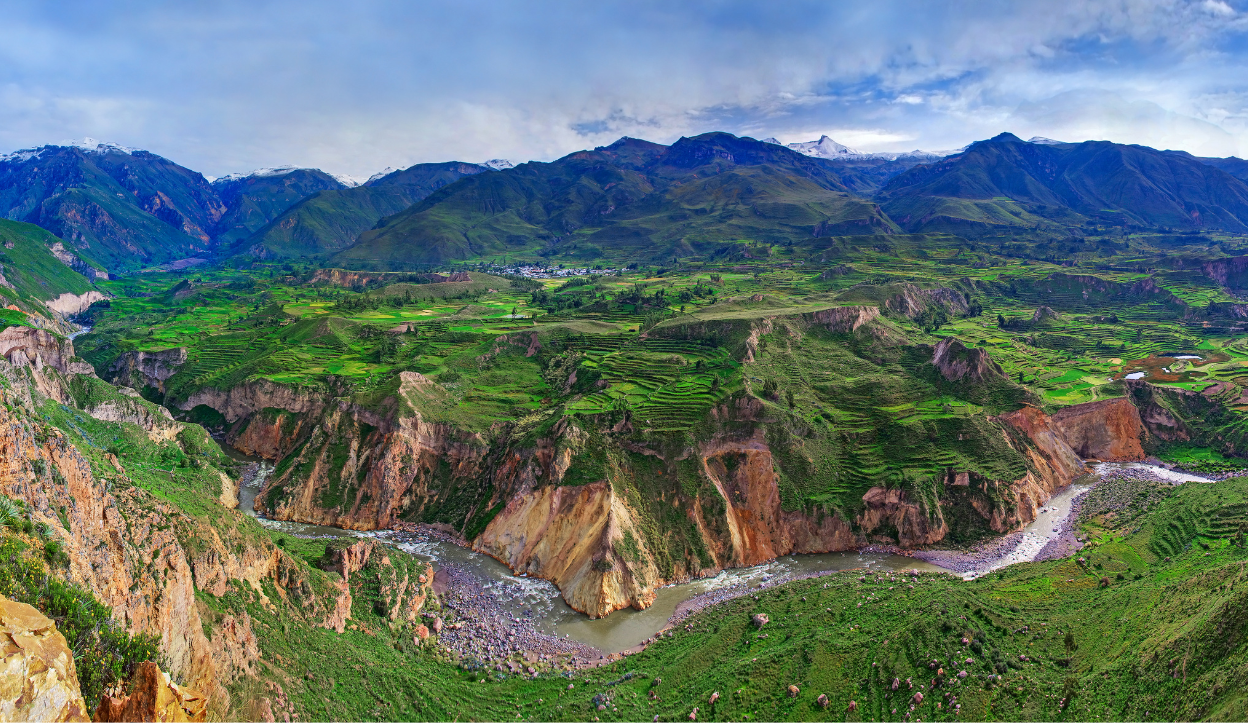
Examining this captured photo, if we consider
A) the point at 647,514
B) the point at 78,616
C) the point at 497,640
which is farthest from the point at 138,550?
the point at 647,514

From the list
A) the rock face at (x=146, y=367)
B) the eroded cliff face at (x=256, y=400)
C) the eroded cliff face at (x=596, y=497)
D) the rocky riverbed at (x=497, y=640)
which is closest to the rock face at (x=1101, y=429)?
the eroded cliff face at (x=596, y=497)

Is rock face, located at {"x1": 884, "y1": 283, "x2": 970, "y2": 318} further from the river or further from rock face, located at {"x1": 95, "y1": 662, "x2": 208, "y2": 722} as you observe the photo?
rock face, located at {"x1": 95, "y1": 662, "x2": 208, "y2": 722}

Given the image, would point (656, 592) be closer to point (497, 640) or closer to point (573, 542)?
point (573, 542)

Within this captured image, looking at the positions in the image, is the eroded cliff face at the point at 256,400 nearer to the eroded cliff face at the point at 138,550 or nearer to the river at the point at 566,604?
the river at the point at 566,604

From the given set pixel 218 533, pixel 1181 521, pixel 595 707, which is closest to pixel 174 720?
pixel 218 533

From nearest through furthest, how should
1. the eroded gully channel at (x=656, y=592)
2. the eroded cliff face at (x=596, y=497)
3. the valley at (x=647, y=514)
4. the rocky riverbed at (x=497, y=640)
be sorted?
the valley at (x=647, y=514) < the rocky riverbed at (x=497, y=640) < the eroded gully channel at (x=656, y=592) < the eroded cliff face at (x=596, y=497)

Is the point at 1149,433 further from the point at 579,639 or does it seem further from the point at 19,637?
the point at 19,637
